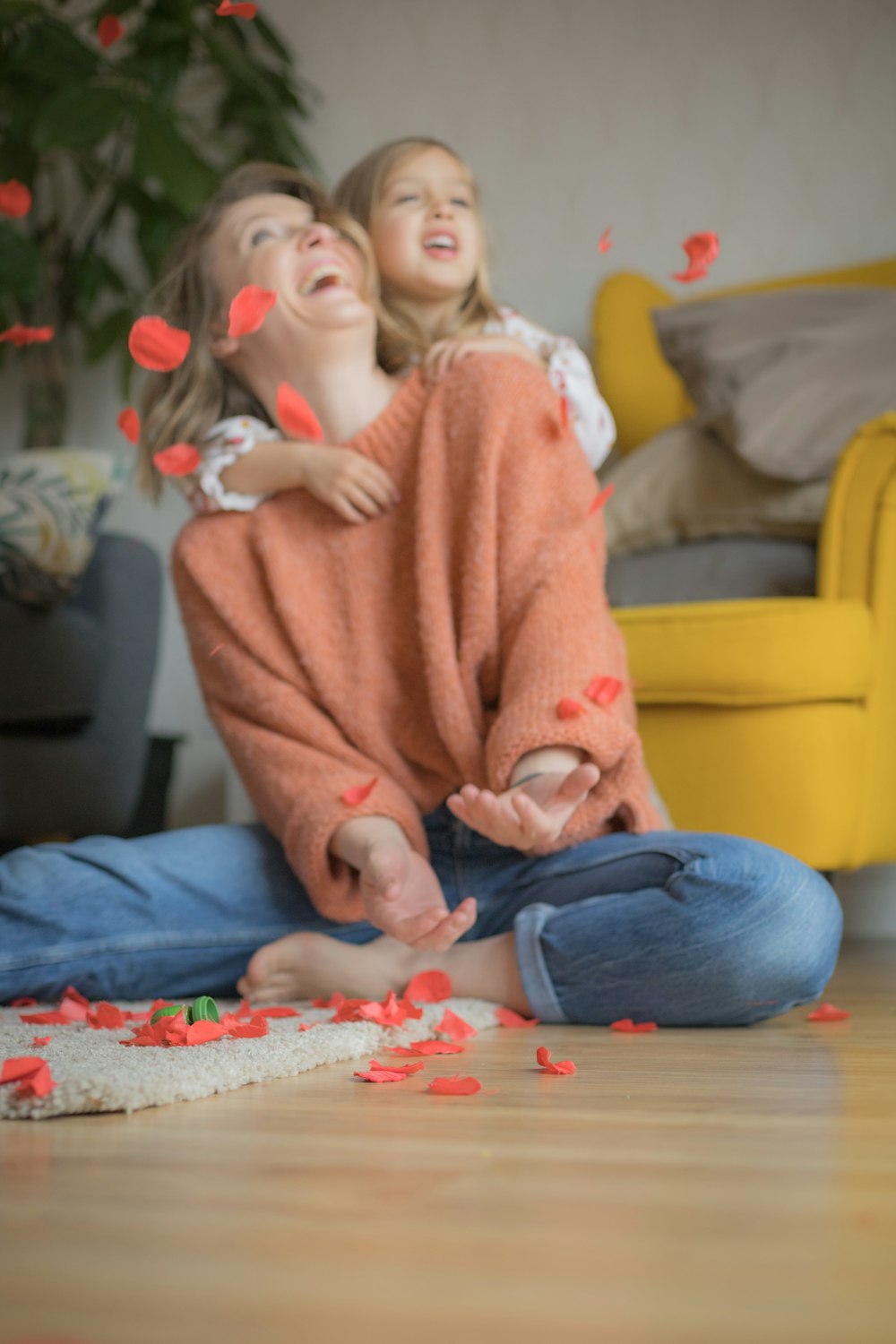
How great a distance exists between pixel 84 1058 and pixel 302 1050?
0.12 meters

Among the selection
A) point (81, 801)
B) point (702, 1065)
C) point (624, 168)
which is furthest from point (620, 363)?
point (702, 1065)

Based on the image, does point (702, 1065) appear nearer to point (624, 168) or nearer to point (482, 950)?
point (482, 950)

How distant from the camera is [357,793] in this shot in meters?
1.10

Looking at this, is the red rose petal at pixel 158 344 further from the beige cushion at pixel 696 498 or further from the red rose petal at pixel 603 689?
the beige cushion at pixel 696 498

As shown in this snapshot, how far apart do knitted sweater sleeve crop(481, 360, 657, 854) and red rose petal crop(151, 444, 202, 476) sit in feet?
1.04

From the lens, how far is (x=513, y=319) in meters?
1.42

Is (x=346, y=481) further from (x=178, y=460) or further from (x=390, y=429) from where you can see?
(x=178, y=460)

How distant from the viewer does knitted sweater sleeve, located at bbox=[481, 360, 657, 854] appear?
101 cm

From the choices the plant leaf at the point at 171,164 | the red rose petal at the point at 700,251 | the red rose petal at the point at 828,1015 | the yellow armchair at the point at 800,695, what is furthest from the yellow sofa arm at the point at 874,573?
the plant leaf at the point at 171,164

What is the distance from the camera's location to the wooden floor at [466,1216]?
0.38 metres

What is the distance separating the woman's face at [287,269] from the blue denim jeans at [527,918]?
462mm

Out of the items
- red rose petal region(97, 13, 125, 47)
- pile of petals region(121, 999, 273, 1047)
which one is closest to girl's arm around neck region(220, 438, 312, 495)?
pile of petals region(121, 999, 273, 1047)

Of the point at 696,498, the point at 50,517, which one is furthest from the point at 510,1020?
the point at 50,517

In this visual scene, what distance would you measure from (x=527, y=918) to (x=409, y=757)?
8.1 inches
